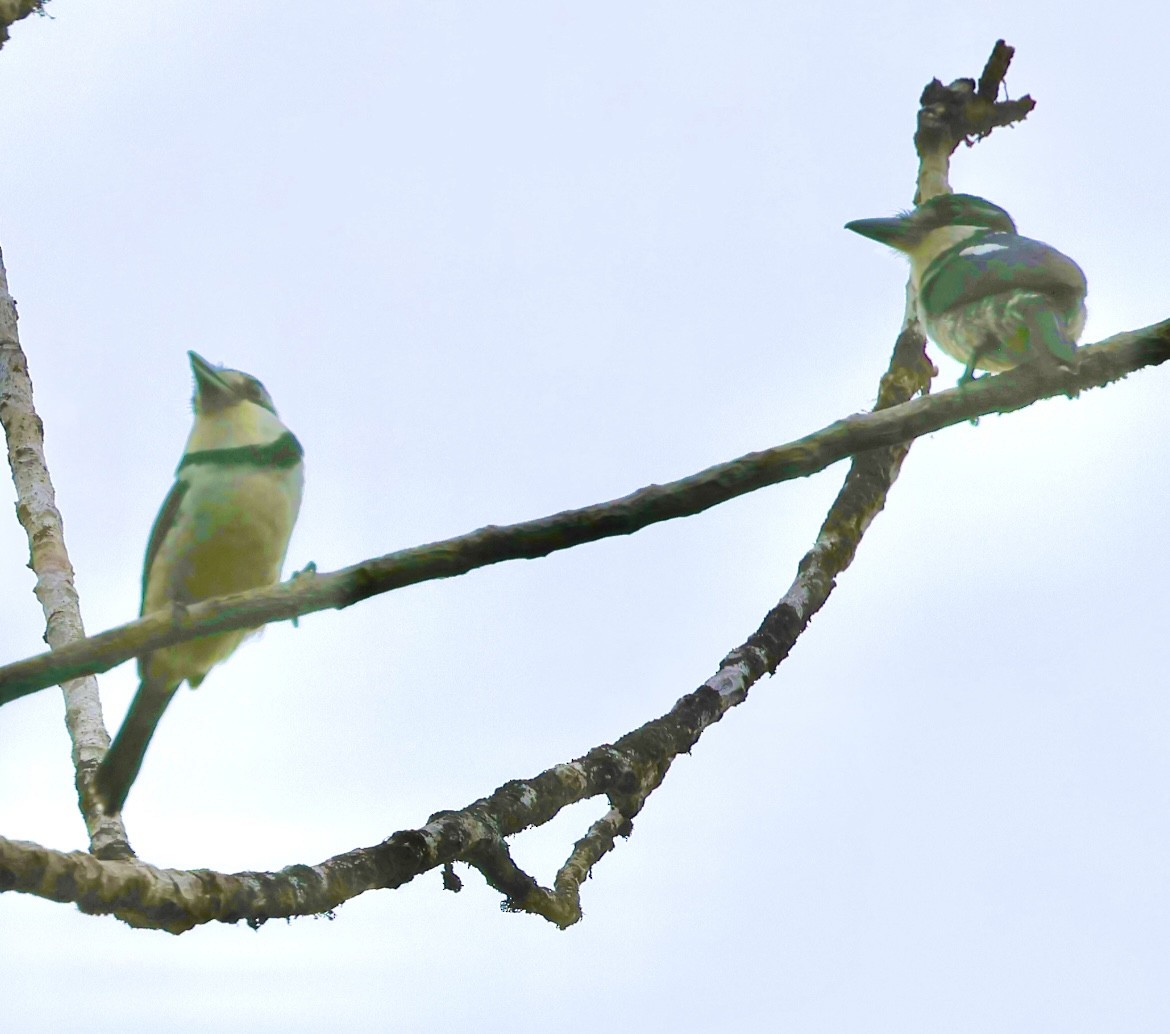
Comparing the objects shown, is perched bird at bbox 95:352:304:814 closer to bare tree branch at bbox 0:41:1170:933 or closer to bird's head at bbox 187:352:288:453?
bird's head at bbox 187:352:288:453

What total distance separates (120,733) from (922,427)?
2.69 metres

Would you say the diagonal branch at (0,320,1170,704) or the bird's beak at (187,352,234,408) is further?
the bird's beak at (187,352,234,408)

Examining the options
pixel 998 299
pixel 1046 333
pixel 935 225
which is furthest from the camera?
pixel 935 225

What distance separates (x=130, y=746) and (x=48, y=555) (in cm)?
64

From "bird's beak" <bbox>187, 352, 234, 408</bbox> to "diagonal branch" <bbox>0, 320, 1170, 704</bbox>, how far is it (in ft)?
8.01

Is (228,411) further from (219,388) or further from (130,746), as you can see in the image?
(130,746)

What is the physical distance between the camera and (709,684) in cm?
459

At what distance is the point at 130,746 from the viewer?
14.6 ft

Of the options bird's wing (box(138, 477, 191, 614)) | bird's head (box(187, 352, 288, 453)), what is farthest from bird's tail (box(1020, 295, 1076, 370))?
bird's wing (box(138, 477, 191, 614))

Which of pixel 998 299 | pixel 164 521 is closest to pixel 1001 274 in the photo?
pixel 998 299

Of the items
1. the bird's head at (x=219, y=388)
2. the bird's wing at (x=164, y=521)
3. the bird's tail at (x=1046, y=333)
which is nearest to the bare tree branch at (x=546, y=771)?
the bird's tail at (x=1046, y=333)

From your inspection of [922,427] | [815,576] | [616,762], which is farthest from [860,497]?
[922,427]

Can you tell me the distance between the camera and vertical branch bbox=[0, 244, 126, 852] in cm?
429

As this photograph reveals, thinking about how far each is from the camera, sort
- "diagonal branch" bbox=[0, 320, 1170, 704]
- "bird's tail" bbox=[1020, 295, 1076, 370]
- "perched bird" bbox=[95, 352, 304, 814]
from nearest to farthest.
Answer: "diagonal branch" bbox=[0, 320, 1170, 704]
"bird's tail" bbox=[1020, 295, 1076, 370]
"perched bird" bbox=[95, 352, 304, 814]
